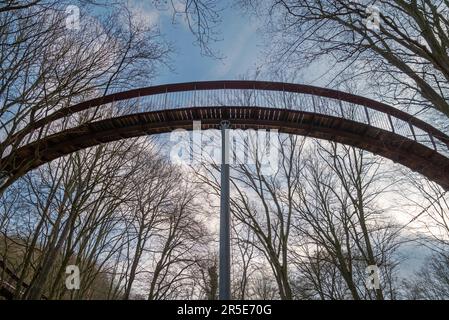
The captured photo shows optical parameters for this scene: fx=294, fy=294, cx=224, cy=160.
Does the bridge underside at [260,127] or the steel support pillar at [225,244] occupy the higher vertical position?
the bridge underside at [260,127]

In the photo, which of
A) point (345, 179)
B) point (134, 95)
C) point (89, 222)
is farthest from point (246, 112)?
point (89, 222)

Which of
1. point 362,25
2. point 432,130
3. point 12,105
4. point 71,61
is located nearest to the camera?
point 362,25

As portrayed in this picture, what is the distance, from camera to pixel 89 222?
422 inches

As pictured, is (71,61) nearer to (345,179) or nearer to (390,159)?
(345,179)

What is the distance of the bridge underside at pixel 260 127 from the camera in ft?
32.6

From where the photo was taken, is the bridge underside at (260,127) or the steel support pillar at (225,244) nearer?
the steel support pillar at (225,244)

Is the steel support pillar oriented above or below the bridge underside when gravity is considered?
below

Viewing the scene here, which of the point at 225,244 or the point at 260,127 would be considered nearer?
the point at 225,244

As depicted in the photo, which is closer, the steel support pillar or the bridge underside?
the steel support pillar

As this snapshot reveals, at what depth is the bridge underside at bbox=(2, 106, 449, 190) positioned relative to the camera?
9922 millimetres

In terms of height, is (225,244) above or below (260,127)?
below

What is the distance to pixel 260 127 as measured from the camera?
1035 cm
